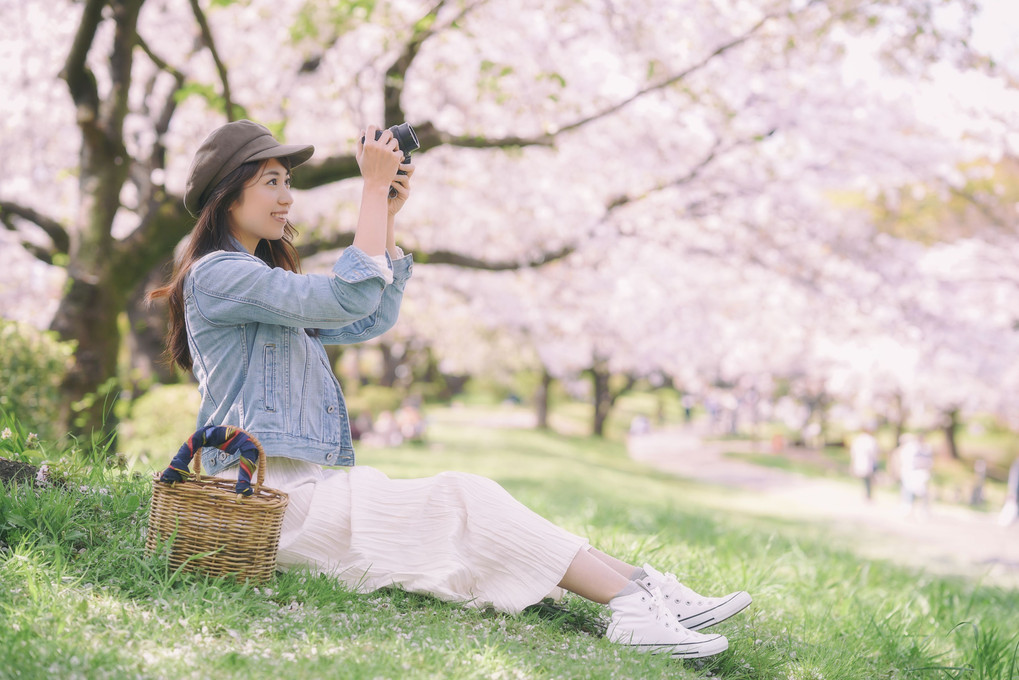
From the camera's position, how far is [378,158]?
2.67 meters

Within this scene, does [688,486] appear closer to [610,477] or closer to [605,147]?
[610,477]

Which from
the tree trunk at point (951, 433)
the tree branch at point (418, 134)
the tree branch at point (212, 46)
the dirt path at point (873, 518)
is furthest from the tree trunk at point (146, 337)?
the tree trunk at point (951, 433)

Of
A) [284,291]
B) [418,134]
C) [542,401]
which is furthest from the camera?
[542,401]

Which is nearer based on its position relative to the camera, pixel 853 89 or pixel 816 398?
pixel 853 89

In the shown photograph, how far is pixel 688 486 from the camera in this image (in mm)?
17594

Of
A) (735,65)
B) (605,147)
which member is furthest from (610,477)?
(735,65)

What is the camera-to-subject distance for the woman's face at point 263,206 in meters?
2.79

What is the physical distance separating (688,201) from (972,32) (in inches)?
121

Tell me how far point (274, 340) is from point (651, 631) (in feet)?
5.00

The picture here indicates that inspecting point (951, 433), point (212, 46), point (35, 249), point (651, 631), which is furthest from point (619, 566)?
point (951, 433)

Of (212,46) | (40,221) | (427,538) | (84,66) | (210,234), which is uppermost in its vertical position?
(212,46)

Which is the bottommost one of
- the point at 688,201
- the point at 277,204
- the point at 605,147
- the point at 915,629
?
the point at 915,629

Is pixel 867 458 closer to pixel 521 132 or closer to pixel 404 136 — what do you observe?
pixel 521 132

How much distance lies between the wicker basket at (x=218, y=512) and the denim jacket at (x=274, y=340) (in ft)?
0.81
